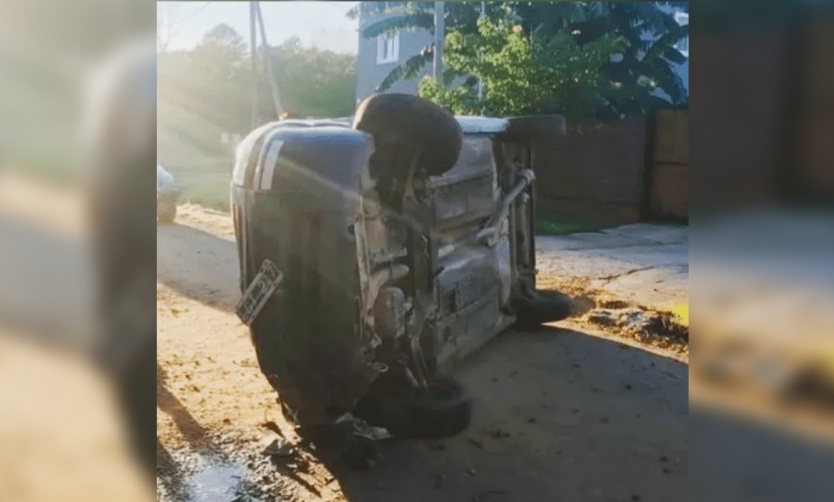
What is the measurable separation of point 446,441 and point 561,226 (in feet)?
3.50

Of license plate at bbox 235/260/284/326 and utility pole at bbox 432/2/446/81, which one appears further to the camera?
utility pole at bbox 432/2/446/81

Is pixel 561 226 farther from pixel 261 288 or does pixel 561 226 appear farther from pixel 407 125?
pixel 261 288

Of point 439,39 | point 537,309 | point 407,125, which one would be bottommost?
point 537,309

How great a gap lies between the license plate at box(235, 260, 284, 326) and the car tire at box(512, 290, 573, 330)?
107cm

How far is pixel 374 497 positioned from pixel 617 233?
134cm

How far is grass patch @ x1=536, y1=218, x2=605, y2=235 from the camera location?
2.65 metres

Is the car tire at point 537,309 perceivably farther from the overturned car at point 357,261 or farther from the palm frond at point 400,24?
the palm frond at point 400,24

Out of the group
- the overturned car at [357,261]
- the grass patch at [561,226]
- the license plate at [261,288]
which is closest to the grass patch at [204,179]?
the overturned car at [357,261]

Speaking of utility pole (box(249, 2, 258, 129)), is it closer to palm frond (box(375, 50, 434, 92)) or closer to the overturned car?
the overturned car

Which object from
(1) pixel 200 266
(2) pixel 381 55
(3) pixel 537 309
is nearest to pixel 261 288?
(1) pixel 200 266

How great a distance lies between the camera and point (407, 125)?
5.72ft

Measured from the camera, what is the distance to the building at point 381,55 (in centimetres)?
186

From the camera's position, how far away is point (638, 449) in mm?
1848

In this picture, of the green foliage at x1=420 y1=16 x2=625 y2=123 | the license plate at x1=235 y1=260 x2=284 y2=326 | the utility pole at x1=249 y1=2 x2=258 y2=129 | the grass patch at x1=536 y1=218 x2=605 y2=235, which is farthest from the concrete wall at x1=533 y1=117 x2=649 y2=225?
the license plate at x1=235 y1=260 x2=284 y2=326
